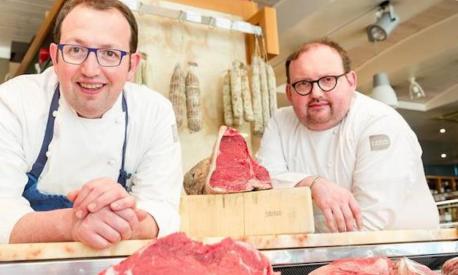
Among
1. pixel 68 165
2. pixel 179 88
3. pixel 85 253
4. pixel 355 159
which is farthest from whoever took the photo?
pixel 179 88

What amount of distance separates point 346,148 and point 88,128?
50.8 inches

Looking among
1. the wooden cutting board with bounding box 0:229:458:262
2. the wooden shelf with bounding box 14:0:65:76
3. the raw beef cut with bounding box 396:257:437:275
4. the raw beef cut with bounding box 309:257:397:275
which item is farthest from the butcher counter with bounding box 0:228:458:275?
the wooden shelf with bounding box 14:0:65:76

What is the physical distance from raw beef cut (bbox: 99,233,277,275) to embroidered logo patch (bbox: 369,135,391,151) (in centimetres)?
159

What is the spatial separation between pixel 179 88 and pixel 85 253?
249cm

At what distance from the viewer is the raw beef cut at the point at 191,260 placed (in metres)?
0.90

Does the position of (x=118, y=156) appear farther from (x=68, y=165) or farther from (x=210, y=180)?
(x=210, y=180)

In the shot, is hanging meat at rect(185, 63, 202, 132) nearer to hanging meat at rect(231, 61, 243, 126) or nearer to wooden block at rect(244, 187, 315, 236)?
hanging meat at rect(231, 61, 243, 126)

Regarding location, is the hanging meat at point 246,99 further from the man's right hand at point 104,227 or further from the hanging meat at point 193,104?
the man's right hand at point 104,227

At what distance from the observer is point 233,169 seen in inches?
80.5

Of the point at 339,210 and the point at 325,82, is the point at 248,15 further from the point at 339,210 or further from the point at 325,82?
the point at 339,210

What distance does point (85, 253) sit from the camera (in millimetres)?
1247

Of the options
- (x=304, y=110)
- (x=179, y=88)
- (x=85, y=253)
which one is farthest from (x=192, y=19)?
(x=85, y=253)

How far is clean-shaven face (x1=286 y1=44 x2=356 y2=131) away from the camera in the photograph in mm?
2537

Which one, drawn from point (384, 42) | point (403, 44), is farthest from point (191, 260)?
point (403, 44)
